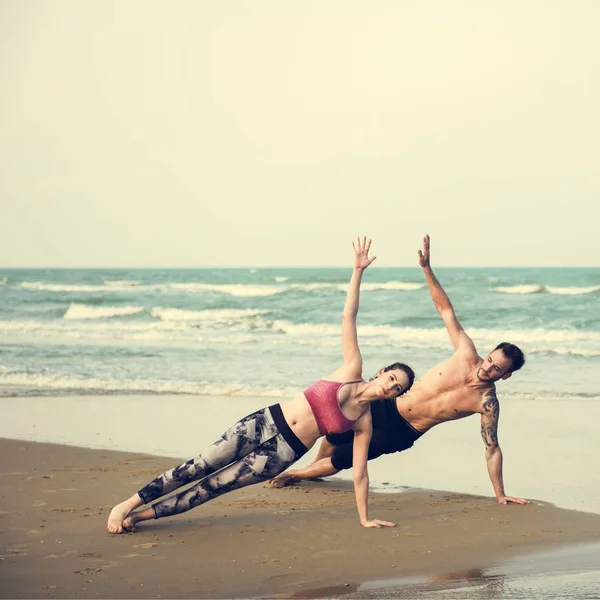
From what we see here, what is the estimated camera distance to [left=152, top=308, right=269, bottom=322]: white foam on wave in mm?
33272

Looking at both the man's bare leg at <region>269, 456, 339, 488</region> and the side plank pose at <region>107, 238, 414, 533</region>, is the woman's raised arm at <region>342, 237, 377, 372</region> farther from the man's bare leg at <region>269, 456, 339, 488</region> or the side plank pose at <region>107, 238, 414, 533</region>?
the man's bare leg at <region>269, 456, 339, 488</region>

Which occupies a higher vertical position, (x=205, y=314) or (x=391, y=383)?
(x=391, y=383)

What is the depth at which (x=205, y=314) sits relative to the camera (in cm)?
3500

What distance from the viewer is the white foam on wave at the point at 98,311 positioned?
35656 millimetres

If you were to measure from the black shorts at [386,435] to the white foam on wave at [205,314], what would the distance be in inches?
1010

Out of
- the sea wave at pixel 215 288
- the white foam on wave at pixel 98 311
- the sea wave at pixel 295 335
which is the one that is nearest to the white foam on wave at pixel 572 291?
the sea wave at pixel 215 288

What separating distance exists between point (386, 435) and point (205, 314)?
93.6ft

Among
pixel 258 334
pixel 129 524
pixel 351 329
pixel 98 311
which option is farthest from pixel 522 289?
pixel 129 524

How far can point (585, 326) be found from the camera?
27.1 m

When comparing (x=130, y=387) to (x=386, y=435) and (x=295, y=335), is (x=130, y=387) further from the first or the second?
(x=295, y=335)

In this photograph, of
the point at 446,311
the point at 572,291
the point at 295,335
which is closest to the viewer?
the point at 446,311

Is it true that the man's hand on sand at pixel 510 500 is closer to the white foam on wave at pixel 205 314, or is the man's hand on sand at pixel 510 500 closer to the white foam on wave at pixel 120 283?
the white foam on wave at pixel 205 314

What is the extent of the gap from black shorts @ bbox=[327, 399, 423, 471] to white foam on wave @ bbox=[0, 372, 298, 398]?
5.47 meters

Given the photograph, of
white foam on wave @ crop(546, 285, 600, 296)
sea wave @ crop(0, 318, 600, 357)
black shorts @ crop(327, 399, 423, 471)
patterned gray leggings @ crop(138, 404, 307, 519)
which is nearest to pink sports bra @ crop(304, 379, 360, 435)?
patterned gray leggings @ crop(138, 404, 307, 519)
